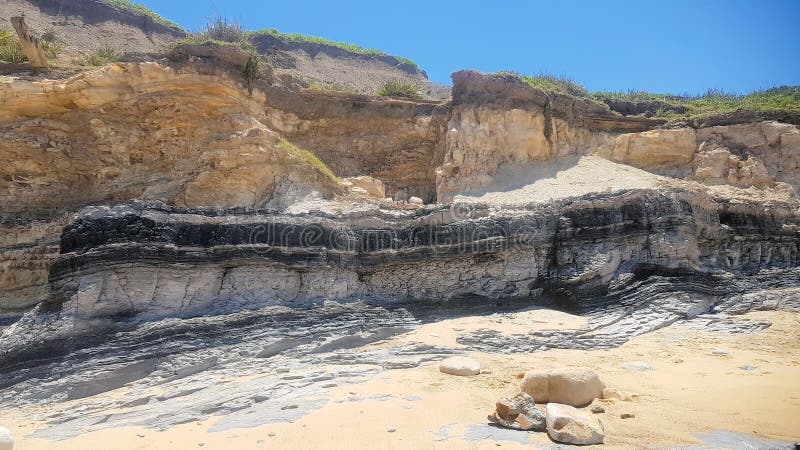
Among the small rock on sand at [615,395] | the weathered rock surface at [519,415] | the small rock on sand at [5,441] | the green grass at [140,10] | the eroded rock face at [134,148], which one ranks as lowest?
the small rock on sand at [5,441]

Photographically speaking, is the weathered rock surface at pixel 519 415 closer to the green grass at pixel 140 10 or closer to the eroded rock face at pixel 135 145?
the eroded rock face at pixel 135 145

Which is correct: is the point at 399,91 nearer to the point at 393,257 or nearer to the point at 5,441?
the point at 393,257

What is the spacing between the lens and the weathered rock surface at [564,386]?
4.54 meters

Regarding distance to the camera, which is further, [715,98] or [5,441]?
[715,98]

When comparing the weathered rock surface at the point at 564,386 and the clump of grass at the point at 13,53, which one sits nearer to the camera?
the weathered rock surface at the point at 564,386

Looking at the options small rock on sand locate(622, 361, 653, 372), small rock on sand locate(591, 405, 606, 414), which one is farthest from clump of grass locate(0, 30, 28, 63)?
small rock on sand locate(591, 405, 606, 414)

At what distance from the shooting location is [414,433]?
4.04 m

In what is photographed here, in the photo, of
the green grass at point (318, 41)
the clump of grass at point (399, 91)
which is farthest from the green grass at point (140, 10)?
the clump of grass at point (399, 91)

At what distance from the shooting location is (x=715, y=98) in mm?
24672

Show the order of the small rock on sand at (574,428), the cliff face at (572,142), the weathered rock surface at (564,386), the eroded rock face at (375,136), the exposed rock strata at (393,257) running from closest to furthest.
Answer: the small rock on sand at (574,428), the weathered rock surface at (564,386), the exposed rock strata at (393,257), the cliff face at (572,142), the eroded rock face at (375,136)

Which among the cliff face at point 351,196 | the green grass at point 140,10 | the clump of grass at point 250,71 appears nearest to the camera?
the cliff face at point 351,196

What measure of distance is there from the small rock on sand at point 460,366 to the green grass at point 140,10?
111ft

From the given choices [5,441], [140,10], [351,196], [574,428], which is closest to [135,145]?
[351,196]

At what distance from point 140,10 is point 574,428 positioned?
3640cm
